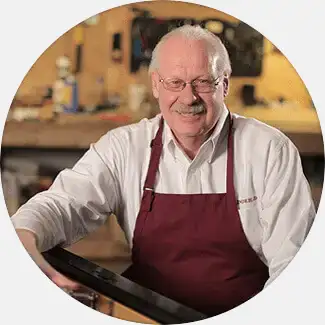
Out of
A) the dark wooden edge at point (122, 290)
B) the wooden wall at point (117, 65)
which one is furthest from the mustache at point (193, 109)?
the dark wooden edge at point (122, 290)

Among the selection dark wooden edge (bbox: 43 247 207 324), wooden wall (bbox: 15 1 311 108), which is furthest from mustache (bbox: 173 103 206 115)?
dark wooden edge (bbox: 43 247 207 324)

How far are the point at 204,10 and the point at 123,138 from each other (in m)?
0.28

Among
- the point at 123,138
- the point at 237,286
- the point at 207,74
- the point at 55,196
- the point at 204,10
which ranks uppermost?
the point at 204,10

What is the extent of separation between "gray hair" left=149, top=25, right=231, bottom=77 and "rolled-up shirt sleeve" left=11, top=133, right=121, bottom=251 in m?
0.18

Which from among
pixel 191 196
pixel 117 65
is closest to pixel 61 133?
pixel 117 65

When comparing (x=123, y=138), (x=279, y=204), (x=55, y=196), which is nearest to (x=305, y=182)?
(x=279, y=204)

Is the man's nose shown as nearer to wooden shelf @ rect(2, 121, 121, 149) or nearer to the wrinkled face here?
the wrinkled face

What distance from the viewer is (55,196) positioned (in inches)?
54.3

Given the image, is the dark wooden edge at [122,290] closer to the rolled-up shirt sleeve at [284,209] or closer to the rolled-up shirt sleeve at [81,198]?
the rolled-up shirt sleeve at [81,198]

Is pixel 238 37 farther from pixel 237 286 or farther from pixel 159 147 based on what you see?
pixel 237 286

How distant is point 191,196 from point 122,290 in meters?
0.21

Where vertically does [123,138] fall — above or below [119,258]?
above

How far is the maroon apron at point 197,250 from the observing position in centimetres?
135

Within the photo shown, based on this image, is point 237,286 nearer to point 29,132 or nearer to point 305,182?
point 305,182
